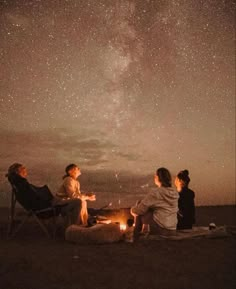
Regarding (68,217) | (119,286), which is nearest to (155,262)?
(119,286)

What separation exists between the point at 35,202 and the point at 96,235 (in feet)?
3.69

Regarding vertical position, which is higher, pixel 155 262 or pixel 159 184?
pixel 159 184

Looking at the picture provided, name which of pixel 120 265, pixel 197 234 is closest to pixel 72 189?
pixel 197 234

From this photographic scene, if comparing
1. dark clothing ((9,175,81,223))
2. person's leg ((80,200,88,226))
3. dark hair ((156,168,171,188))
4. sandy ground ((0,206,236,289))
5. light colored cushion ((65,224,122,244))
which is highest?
dark hair ((156,168,171,188))

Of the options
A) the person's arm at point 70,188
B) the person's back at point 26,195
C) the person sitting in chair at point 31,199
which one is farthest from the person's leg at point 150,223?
the person's back at point 26,195

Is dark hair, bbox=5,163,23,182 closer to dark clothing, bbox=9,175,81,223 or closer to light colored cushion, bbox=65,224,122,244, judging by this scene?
dark clothing, bbox=9,175,81,223

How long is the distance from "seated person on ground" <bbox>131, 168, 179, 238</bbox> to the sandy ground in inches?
11.9

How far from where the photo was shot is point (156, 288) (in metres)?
3.01

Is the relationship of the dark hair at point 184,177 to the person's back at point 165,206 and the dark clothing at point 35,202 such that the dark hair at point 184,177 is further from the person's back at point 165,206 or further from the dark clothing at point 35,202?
the dark clothing at point 35,202

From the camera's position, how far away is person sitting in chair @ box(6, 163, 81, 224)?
5.72 metres

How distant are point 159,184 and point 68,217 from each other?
152 centimetres

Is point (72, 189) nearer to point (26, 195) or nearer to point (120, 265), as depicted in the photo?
point (26, 195)

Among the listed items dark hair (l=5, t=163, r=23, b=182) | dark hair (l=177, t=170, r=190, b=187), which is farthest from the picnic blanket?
dark hair (l=5, t=163, r=23, b=182)

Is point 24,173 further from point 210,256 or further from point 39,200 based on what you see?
point 210,256
